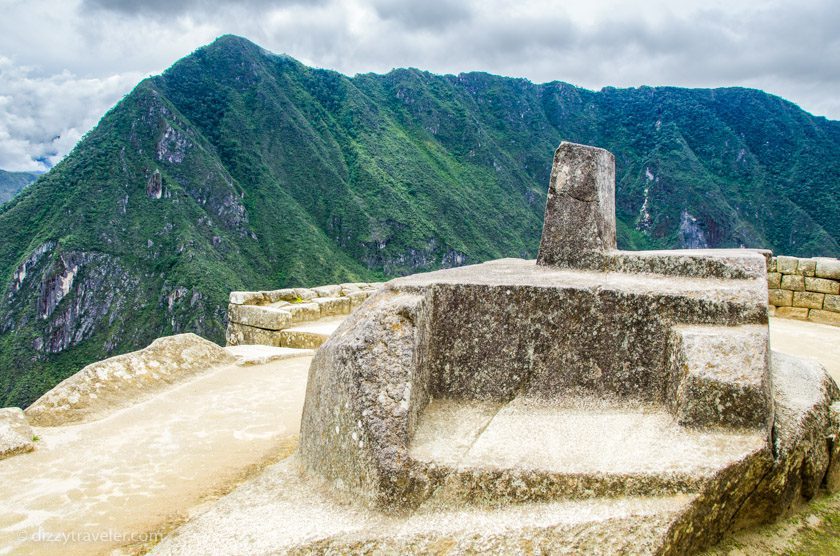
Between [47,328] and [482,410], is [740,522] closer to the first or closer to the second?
[482,410]

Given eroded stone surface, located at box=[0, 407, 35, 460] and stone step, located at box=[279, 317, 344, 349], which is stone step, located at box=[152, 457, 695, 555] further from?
stone step, located at box=[279, 317, 344, 349]

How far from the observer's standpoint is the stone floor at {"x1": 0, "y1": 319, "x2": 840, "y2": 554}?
2.57 meters

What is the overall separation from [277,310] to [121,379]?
4.42 metres

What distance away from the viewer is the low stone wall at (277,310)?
8.98m

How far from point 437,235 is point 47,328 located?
52021 millimetres

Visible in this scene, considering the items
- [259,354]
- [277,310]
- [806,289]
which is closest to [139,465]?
[259,354]

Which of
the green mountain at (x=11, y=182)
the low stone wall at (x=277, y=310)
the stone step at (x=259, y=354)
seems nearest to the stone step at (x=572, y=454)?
the stone step at (x=259, y=354)

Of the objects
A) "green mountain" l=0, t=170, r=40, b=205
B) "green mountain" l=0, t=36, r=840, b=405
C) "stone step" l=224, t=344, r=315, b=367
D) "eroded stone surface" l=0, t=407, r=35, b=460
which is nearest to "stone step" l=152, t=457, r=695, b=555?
"eroded stone surface" l=0, t=407, r=35, b=460

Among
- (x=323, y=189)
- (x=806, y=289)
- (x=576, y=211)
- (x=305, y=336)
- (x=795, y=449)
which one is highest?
(x=323, y=189)

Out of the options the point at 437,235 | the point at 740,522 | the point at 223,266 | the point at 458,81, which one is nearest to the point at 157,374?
the point at 740,522

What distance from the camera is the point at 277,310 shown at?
909cm

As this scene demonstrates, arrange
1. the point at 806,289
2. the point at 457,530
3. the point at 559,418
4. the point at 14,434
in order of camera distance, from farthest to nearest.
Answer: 1. the point at 806,289
2. the point at 14,434
3. the point at 559,418
4. the point at 457,530

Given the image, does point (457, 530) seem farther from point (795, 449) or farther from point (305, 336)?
point (305, 336)

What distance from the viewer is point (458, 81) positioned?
135625mm
